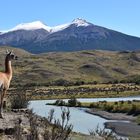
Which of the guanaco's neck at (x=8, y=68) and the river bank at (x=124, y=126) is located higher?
the guanaco's neck at (x=8, y=68)

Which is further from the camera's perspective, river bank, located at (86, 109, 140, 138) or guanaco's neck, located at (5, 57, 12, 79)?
river bank, located at (86, 109, 140, 138)

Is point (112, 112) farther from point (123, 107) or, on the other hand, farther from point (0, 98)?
point (0, 98)

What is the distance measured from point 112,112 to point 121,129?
2501cm

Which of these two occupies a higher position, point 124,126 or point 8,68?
point 8,68

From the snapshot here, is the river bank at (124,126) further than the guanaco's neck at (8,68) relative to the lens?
Yes

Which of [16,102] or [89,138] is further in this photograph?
[16,102]

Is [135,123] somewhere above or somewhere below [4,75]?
below

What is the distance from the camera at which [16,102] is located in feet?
117

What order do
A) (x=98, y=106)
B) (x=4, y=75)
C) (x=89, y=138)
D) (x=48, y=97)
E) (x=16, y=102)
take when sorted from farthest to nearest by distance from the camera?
(x=48, y=97) < (x=98, y=106) < (x=16, y=102) < (x=89, y=138) < (x=4, y=75)

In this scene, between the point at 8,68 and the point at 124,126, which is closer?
the point at 8,68

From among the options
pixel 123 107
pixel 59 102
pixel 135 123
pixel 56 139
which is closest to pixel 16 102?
pixel 135 123

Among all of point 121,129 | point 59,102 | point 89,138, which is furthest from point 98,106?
point 89,138

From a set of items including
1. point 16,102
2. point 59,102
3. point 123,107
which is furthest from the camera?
point 59,102

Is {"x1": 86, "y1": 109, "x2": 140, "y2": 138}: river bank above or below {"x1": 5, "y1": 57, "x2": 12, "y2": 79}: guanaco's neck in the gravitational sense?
below
